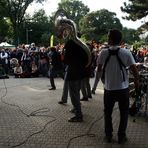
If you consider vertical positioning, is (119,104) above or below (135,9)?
below

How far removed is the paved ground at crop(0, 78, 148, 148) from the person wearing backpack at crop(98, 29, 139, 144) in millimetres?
463

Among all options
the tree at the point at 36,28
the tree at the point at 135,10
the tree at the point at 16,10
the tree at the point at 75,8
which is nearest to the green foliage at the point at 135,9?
the tree at the point at 135,10

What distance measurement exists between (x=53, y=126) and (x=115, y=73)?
6.75 ft

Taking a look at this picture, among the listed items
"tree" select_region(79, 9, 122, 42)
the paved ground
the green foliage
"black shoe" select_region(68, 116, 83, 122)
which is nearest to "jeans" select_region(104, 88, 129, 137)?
the paved ground

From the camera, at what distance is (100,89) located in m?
13.3

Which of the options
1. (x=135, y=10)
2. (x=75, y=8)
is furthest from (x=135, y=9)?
(x=75, y=8)

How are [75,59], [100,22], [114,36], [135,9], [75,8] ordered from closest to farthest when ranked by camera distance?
1. [114,36]
2. [75,59]
3. [135,9]
4. [100,22]
5. [75,8]

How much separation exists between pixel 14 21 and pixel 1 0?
346 cm

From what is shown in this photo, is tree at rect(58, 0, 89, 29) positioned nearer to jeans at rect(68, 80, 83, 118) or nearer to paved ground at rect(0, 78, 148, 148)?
paved ground at rect(0, 78, 148, 148)

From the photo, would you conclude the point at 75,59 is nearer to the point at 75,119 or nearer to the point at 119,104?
the point at 75,119

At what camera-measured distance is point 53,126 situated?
7.79 metres

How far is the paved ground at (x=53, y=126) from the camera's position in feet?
21.8

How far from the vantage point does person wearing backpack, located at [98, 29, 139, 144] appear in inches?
250

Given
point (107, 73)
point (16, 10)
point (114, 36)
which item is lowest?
point (107, 73)
